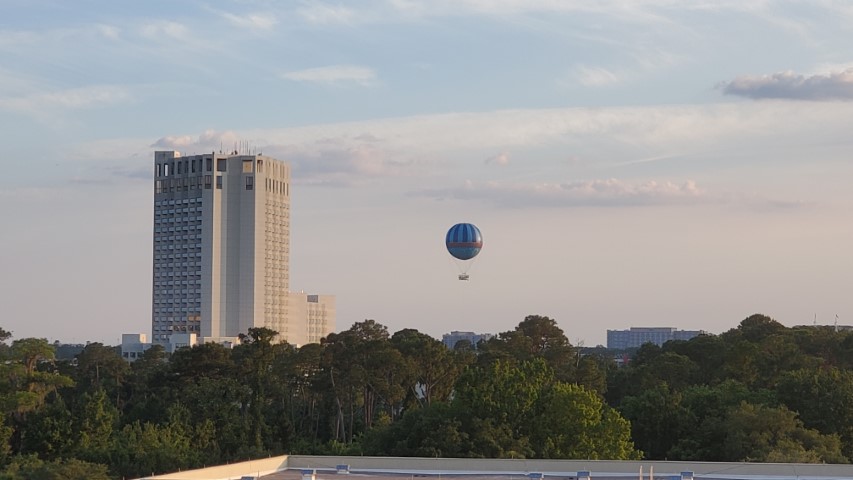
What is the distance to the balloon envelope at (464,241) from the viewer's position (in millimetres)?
111438

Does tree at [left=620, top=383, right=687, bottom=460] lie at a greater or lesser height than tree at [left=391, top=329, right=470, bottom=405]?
lesser

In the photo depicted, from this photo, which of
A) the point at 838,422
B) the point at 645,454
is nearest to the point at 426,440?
the point at 645,454

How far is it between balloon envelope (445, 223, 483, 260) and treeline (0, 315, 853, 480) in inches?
475

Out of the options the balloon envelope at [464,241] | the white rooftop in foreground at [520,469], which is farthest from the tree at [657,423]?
the balloon envelope at [464,241]

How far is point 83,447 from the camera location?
67562 mm

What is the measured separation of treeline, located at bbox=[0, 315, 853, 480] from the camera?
6100cm

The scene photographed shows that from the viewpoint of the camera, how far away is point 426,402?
282 ft

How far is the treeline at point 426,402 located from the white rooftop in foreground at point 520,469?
10.9 meters

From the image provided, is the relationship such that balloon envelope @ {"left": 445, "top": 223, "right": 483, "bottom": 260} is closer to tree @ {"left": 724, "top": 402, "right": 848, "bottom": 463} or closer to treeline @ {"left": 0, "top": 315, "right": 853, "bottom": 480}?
treeline @ {"left": 0, "top": 315, "right": 853, "bottom": 480}

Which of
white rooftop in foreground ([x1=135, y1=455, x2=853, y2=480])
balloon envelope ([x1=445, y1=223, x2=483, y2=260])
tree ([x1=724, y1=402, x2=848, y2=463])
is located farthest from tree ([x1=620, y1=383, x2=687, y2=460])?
balloon envelope ([x1=445, y1=223, x2=483, y2=260])

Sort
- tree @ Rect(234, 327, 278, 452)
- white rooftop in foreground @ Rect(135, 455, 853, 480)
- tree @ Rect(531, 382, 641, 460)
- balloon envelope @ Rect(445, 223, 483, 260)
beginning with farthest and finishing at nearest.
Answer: balloon envelope @ Rect(445, 223, 483, 260), tree @ Rect(234, 327, 278, 452), tree @ Rect(531, 382, 641, 460), white rooftop in foreground @ Rect(135, 455, 853, 480)

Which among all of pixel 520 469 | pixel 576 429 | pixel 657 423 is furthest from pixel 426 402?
pixel 520 469

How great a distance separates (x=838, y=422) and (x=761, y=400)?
389 cm

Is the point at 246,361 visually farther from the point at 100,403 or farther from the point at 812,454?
the point at 812,454
